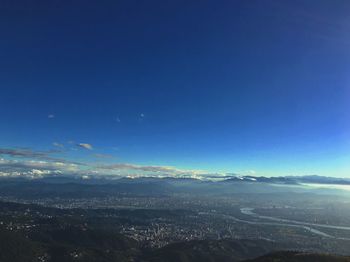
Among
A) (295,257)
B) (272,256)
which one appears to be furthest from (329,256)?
(272,256)

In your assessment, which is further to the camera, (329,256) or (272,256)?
(272,256)

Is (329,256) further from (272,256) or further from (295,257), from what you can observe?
(272,256)
